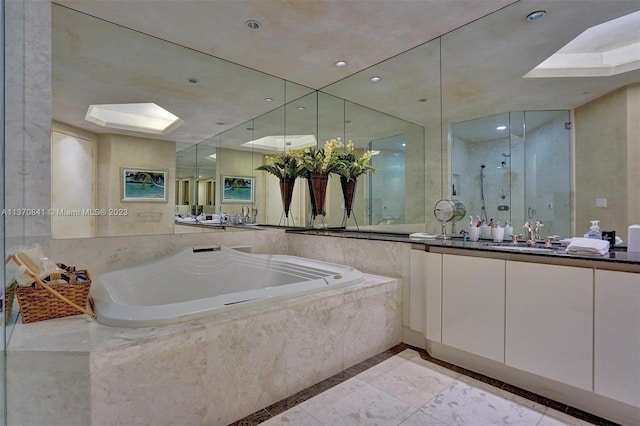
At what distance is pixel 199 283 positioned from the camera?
2459 millimetres

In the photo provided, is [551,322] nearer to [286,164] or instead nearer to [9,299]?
[9,299]

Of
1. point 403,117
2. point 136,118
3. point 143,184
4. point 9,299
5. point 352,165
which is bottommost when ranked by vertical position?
point 9,299

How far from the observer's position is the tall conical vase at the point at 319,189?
3.43 m

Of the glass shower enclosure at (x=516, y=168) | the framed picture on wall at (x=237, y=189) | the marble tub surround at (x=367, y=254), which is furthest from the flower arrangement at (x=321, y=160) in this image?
the glass shower enclosure at (x=516, y=168)

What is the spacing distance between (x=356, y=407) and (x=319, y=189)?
2284 millimetres

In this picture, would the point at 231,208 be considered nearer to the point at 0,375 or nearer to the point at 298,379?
the point at 298,379

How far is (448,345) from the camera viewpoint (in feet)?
6.50

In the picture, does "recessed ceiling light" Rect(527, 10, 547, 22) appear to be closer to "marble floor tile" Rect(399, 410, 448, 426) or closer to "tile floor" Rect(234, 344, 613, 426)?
"tile floor" Rect(234, 344, 613, 426)

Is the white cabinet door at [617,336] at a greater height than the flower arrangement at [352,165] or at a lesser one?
lesser

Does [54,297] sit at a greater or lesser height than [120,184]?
lesser

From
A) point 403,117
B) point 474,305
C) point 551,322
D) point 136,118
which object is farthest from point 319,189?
point 551,322

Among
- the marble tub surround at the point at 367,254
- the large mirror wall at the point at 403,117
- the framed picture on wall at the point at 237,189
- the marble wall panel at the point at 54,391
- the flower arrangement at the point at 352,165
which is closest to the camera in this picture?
the marble wall panel at the point at 54,391

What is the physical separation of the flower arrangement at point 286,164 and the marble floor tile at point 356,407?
7.58ft

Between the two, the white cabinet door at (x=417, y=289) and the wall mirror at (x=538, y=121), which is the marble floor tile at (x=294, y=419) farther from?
the wall mirror at (x=538, y=121)
